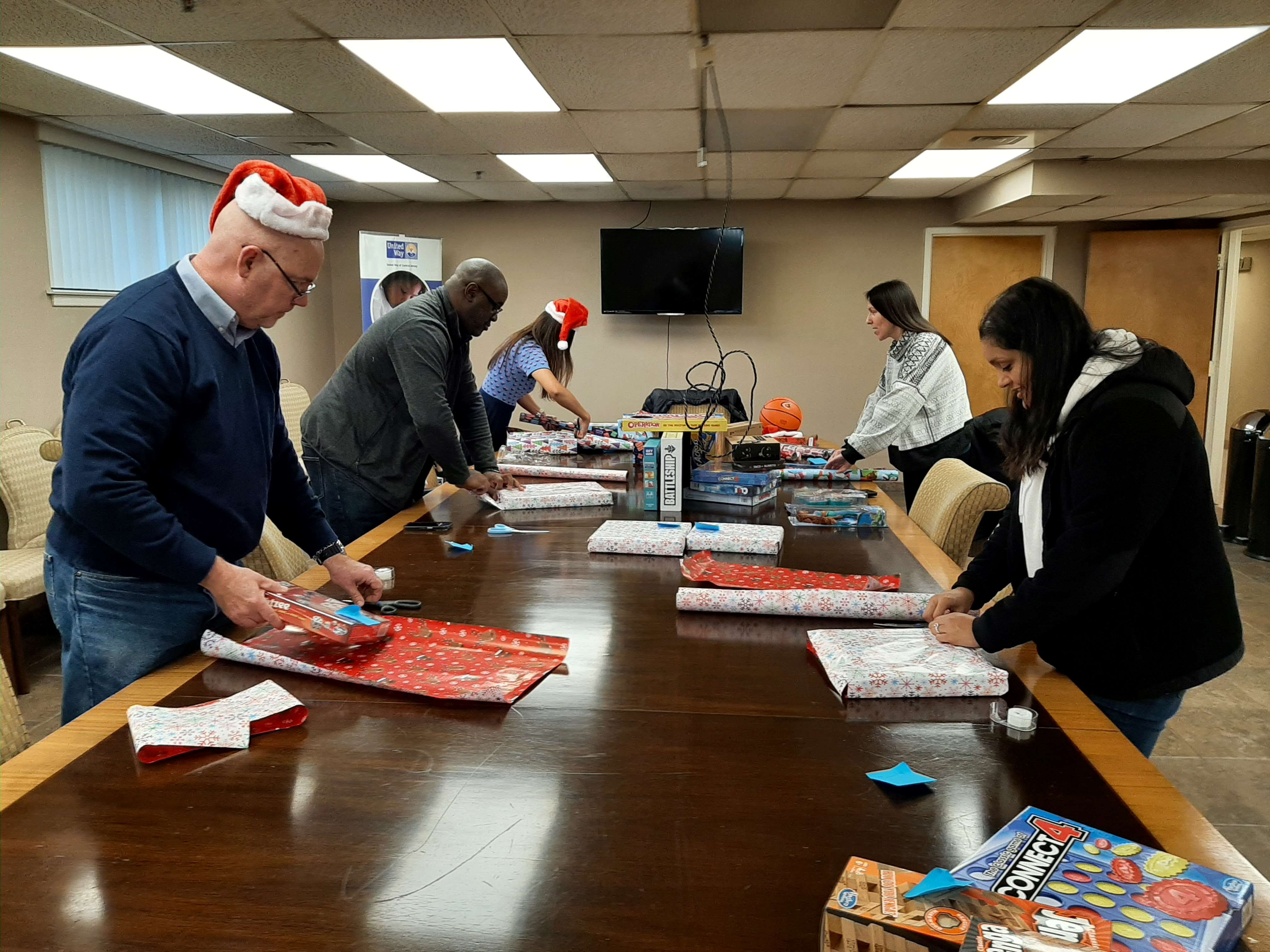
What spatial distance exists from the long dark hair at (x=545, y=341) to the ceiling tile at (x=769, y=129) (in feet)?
4.29

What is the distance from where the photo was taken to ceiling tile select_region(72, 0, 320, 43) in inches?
123

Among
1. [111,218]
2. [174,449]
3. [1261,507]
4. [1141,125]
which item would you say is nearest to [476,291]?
[174,449]

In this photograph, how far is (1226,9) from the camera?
313 cm

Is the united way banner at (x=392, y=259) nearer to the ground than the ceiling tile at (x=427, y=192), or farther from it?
nearer to the ground

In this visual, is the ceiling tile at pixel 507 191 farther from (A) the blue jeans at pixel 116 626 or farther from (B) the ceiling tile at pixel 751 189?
(A) the blue jeans at pixel 116 626

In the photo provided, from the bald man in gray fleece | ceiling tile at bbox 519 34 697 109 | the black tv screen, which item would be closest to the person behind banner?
ceiling tile at bbox 519 34 697 109

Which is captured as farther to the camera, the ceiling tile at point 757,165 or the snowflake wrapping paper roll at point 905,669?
the ceiling tile at point 757,165

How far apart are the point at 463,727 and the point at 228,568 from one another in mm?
471

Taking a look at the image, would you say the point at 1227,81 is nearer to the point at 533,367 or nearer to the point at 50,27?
the point at 533,367

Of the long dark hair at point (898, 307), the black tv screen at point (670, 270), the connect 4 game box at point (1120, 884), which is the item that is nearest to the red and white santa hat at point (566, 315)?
the long dark hair at point (898, 307)

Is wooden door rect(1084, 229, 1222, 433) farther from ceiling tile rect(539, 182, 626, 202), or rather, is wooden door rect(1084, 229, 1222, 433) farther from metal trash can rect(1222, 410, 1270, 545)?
ceiling tile rect(539, 182, 626, 202)

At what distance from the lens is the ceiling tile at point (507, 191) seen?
695cm

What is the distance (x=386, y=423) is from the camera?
2.88 metres

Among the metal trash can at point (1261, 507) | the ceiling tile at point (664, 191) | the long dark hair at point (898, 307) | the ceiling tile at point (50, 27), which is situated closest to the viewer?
the ceiling tile at point (50, 27)
